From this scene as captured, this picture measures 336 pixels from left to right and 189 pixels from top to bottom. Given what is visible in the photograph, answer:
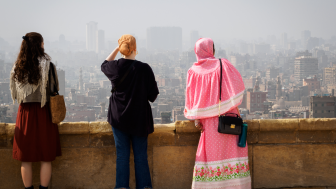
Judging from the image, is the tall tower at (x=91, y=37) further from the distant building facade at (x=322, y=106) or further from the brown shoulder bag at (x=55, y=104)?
the brown shoulder bag at (x=55, y=104)

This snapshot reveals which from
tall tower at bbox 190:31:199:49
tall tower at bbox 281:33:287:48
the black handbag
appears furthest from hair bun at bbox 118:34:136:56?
tall tower at bbox 281:33:287:48

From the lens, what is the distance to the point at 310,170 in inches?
92.5

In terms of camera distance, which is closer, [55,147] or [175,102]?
[55,147]

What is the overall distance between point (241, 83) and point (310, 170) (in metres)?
0.93

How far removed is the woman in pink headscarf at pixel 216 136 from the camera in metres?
2.00

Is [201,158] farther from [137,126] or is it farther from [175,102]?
[175,102]

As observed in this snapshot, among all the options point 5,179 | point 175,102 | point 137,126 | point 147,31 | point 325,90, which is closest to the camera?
point 137,126

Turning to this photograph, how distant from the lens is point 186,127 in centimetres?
226

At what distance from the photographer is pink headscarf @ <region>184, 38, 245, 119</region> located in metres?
1.99

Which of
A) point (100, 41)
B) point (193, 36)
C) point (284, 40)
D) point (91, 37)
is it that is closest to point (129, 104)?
point (100, 41)

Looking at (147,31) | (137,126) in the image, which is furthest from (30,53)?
(147,31)

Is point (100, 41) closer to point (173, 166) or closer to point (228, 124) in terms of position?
point (173, 166)

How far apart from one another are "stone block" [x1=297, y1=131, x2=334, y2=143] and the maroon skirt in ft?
A: 5.80

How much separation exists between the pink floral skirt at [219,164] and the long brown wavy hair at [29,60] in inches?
44.2
